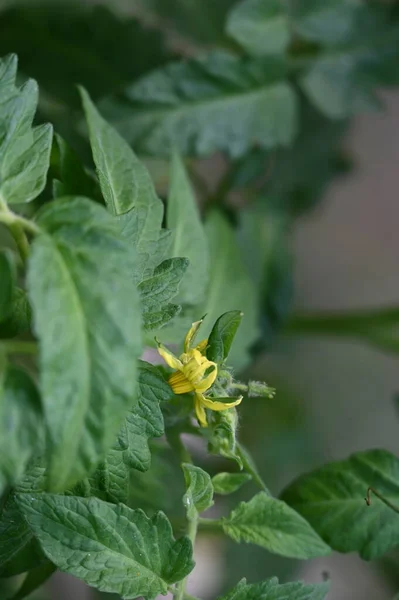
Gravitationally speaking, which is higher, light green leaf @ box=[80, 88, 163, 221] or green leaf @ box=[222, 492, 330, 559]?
light green leaf @ box=[80, 88, 163, 221]

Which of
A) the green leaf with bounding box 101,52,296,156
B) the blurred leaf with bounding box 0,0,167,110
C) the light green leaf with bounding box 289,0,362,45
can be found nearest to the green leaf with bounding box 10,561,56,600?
the green leaf with bounding box 101,52,296,156

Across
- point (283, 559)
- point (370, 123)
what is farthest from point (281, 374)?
point (370, 123)

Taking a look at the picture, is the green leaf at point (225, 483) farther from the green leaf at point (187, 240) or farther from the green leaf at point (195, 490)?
the green leaf at point (187, 240)

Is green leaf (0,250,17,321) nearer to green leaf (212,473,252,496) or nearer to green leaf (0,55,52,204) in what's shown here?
green leaf (0,55,52,204)

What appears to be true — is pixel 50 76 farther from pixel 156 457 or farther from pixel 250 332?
pixel 156 457

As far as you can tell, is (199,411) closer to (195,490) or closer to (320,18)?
(195,490)

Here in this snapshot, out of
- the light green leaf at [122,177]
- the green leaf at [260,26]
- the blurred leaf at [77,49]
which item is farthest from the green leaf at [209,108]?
the light green leaf at [122,177]

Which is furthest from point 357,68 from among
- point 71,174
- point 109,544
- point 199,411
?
point 109,544
